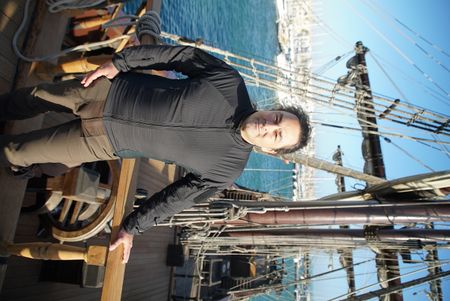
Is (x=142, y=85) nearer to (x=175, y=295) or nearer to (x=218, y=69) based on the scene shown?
(x=218, y=69)

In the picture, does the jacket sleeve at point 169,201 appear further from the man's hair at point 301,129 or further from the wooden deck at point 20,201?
the man's hair at point 301,129

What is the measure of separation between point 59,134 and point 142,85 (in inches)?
26.4

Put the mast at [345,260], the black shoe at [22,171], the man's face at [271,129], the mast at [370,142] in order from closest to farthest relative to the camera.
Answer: the man's face at [271,129] < the black shoe at [22,171] < the mast at [370,142] < the mast at [345,260]

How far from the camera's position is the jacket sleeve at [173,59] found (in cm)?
188

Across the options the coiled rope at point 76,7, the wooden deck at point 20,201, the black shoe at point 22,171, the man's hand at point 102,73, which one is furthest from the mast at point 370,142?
the black shoe at point 22,171

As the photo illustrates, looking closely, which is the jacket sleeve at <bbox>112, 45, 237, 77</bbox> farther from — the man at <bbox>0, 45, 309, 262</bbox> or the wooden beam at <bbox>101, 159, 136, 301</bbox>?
the wooden beam at <bbox>101, 159, 136, 301</bbox>

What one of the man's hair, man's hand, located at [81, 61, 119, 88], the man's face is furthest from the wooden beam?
the man's hair

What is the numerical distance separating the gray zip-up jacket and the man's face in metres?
0.08

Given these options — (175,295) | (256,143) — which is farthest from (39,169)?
(175,295)

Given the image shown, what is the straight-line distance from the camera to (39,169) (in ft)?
8.28

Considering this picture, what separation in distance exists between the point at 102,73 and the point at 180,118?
58 cm

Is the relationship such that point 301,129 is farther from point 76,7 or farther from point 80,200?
point 76,7

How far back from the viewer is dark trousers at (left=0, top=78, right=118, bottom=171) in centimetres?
192

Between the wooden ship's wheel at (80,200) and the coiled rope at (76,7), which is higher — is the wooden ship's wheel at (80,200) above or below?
below
